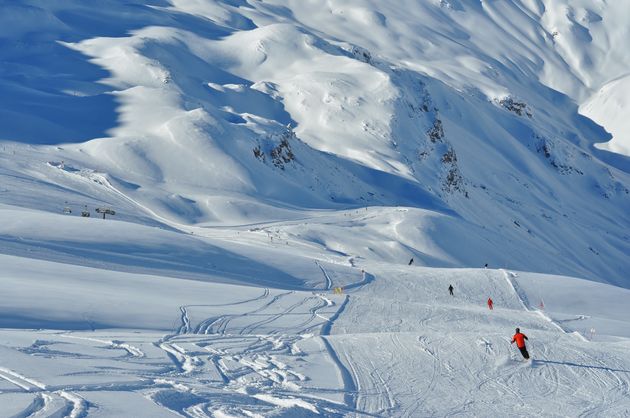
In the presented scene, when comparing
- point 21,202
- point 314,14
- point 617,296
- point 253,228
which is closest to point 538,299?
point 617,296

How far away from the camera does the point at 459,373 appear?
17.5 meters

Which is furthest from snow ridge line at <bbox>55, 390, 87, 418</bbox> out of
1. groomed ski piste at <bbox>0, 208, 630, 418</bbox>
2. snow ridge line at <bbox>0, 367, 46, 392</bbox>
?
snow ridge line at <bbox>0, 367, 46, 392</bbox>

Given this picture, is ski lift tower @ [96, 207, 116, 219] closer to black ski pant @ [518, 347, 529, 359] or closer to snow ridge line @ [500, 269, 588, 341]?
snow ridge line @ [500, 269, 588, 341]

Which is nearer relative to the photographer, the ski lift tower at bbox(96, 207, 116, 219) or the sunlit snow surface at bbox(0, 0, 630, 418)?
the sunlit snow surface at bbox(0, 0, 630, 418)

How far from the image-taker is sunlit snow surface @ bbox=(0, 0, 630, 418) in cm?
1584

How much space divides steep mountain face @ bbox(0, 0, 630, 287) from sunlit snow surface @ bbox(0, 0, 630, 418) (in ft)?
1.14

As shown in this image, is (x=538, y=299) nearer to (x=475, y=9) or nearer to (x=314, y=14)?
(x=314, y=14)

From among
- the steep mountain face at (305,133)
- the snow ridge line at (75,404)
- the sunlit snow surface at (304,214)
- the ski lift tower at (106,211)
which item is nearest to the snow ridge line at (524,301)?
the sunlit snow surface at (304,214)

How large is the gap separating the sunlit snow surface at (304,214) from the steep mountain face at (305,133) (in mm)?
348

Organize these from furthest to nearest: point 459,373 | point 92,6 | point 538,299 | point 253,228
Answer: point 92,6 < point 253,228 < point 538,299 < point 459,373

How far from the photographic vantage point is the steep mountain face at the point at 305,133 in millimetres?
59106

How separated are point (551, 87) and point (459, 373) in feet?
472

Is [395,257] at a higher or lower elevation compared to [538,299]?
lower

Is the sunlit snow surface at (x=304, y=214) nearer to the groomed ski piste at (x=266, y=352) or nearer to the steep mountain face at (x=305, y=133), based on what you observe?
the groomed ski piste at (x=266, y=352)
